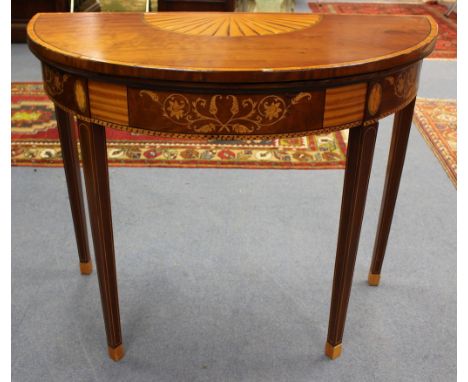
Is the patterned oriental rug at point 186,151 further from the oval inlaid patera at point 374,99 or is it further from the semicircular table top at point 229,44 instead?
the oval inlaid patera at point 374,99

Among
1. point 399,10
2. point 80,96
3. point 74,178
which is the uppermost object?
point 80,96

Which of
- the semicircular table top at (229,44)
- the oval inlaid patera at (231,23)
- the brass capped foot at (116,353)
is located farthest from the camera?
the brass capped foot at (116,353)

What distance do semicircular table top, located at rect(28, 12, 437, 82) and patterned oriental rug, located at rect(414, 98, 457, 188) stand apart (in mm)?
1369

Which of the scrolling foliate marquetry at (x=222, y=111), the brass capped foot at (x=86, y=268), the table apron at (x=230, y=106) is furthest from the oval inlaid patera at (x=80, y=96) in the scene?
the brass capped foot at (x=86, y=268)

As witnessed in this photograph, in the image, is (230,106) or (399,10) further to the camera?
(399,10)

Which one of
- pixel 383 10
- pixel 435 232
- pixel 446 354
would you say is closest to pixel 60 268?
pixel 446 354

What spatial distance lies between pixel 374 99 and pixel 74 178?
0.97 meters

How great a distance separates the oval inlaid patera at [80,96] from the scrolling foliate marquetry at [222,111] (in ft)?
0.40

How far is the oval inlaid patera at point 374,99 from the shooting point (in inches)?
48.2

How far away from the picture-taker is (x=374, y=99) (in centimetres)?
124

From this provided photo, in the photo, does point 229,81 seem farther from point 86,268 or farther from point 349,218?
point 86,268

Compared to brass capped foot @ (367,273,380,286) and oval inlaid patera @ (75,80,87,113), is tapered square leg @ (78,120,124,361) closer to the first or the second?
oval inlaid patera @ (75,80,87,113)

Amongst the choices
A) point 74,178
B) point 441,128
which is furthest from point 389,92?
point 441,128

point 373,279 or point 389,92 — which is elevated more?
point 389,92
